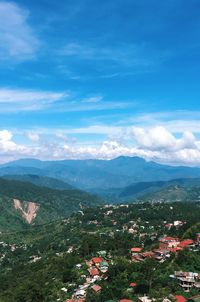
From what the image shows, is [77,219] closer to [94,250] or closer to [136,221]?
[136,221]

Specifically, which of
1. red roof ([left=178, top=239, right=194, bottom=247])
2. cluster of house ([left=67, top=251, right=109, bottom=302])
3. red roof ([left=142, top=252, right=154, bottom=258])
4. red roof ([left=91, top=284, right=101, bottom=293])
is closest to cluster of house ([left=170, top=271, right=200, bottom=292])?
red roof ([left=91, top=284, right=101, bottom=293])

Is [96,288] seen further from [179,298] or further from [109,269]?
[179,298]

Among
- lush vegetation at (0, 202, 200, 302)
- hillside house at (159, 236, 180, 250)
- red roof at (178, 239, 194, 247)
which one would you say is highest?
red roof at (178, 239, 194, 247)

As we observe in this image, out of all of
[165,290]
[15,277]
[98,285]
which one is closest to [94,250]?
[15,277]

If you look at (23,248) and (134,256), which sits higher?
(134,256)

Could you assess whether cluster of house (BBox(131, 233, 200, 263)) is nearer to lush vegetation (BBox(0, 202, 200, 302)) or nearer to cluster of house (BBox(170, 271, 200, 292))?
lush vegetation (BBox(0, 202, 200, 302))

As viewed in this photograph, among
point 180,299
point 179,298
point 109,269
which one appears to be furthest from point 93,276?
point 180,299

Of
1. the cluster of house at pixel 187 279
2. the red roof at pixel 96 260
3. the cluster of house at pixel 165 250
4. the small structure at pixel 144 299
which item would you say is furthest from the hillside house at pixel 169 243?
the small structure at pixel 144 299
